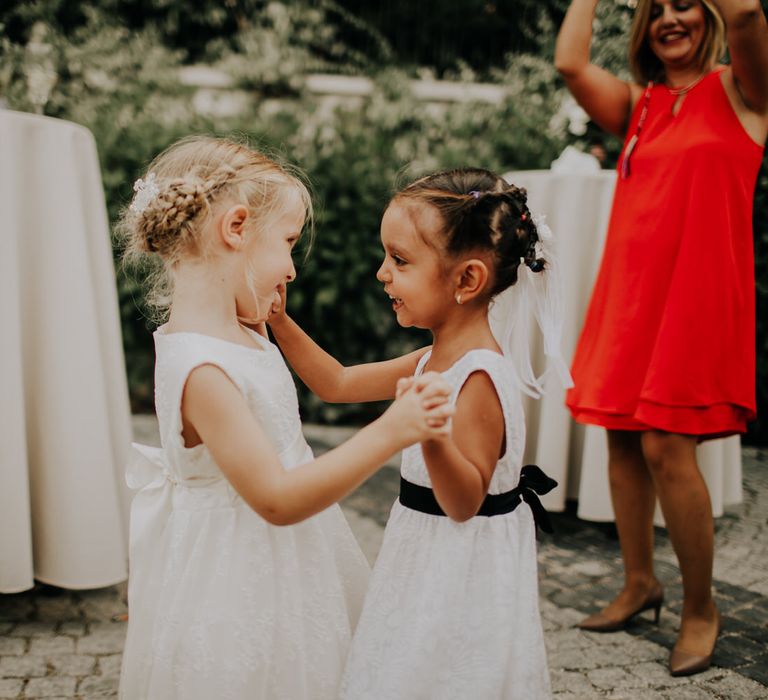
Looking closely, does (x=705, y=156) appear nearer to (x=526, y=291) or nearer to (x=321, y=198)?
(x=526, y=291)

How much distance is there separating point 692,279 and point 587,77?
810mm

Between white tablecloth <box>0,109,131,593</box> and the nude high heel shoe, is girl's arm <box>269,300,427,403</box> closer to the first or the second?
white tablecloth <box>0,109,131,593</box>

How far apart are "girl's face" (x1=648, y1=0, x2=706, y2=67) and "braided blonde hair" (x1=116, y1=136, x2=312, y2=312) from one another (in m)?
1.45

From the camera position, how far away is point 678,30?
2.52 m

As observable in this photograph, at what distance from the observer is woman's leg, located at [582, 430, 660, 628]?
2682mm

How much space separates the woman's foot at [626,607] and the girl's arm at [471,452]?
1.31 meters

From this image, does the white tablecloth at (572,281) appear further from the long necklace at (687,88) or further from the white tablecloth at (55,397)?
the white tablecloth at (55,397)

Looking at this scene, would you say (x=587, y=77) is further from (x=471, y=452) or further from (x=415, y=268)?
(x=471, y=452)

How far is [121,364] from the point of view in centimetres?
287

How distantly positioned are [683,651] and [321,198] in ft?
13.1

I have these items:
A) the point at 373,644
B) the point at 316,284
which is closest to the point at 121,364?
the point at 373,644

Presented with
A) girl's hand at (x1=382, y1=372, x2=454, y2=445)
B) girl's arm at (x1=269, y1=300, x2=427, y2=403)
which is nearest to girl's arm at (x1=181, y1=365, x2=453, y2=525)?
girl's hand at (x1=382, y1=372, x2=454, y2=445)

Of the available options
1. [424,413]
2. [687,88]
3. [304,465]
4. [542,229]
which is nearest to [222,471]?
[304,465]

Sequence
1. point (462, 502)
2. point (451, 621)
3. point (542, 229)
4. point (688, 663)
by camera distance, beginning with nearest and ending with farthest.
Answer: point (462, 502) < point (451, 621) < point (542, 229) < point (688, 663)
